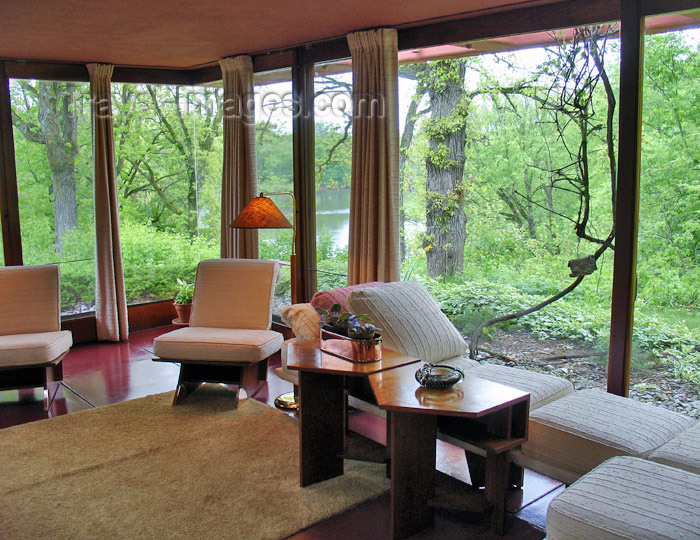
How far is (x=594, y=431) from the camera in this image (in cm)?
250

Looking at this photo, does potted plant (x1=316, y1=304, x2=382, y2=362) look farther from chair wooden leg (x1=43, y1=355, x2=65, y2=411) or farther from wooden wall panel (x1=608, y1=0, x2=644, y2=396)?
chair wooden leg (x1=43, y1=355, x2=65, y2=411)

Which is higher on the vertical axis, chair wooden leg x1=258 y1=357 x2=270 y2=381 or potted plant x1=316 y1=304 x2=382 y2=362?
potted plant x1=316 y1=304 x2=382 y2=362

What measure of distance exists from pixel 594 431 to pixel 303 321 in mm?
1729

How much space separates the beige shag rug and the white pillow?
56cm

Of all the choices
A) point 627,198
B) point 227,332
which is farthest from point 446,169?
point 227,332

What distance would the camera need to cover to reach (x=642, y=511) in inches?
74.2

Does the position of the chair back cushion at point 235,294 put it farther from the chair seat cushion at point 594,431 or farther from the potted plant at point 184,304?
the chair seat cushion at point 594,431

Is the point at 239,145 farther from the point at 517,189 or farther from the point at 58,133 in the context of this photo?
the point at 517,189

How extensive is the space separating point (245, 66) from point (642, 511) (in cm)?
455

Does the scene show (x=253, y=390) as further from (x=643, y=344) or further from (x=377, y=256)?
(x=643, y=344)

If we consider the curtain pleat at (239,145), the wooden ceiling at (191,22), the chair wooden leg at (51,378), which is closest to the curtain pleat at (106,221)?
the wooden ceiling at (191,22)

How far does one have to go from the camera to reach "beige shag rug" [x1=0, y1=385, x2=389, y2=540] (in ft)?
8.50

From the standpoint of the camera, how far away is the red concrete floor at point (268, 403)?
100 inches

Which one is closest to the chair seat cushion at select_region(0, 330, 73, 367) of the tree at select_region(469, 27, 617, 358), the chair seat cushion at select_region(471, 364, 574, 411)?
the chair seat cushion at select_region(471, 364, 574, 411)
